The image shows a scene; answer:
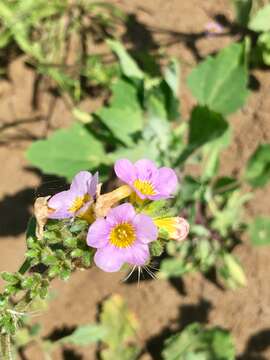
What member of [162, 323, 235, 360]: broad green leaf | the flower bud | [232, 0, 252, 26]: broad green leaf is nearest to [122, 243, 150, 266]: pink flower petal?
the flower bud

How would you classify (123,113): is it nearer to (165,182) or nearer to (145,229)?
(165,182)

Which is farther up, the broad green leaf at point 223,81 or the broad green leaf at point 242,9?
the broad green leaf at point 242,9

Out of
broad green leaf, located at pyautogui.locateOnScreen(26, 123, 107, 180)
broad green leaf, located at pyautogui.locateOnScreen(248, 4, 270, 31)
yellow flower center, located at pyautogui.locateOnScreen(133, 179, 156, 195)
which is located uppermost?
broad green leaf, located at pyautogui.locateOnScreen(248, 4, 270, 31)

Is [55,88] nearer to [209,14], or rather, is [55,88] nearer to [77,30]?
[77,30]

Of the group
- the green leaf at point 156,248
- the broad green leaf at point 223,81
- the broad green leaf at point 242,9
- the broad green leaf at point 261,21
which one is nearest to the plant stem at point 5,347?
the green leaf at point 156,248

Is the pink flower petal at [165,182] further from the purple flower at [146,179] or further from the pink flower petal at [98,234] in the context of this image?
the pink flower petal at [98,234]

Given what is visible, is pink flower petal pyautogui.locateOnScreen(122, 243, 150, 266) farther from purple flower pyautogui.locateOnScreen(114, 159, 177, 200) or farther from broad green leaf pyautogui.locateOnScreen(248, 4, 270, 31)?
broad green leaf pyautogui.locateOnScreen(248, 4, 270, 31)
